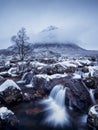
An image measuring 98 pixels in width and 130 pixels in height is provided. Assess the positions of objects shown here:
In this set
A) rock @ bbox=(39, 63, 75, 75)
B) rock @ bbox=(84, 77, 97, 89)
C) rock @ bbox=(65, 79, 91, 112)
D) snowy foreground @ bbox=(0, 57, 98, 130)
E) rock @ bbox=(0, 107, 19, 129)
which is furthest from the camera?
rock @ bbox=(39, 63, 75, 75)

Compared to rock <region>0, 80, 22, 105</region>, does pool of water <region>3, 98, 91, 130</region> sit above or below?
below

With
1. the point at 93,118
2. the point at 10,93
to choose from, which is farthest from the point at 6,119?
the point at 93,118

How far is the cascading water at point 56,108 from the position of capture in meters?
15.9

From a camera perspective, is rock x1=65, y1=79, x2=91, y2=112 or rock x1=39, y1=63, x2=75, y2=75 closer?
rock x1=65, y1=79, x2=91, y2=112

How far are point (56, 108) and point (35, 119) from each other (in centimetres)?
316

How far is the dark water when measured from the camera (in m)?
14.7

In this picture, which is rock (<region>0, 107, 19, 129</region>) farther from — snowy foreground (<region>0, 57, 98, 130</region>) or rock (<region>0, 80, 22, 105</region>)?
rock (<region>0, 80, 22, 105</region>)

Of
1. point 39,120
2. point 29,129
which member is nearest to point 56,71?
point 39,120

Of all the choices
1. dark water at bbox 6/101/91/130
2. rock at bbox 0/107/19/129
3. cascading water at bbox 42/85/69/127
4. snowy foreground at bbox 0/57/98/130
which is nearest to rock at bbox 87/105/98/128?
snowy foreground at bbox 0/57/98/130

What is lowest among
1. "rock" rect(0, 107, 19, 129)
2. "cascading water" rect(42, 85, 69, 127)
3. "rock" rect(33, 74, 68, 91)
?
"cascading water" rect(42, 85, 69, 127)

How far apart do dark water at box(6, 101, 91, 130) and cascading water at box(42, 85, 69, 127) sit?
47cm

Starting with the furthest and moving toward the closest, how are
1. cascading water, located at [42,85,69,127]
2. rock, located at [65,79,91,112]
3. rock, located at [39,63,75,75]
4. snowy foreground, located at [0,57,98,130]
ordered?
rock, located at [39,63,75,75] → rock, located at [65,79,91,112] → snowy foreground, located at [0,57,98,130] → cascading water, located at [42,85,69,127]

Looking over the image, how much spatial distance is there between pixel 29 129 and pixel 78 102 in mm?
5618

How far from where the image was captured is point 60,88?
2047 cm
